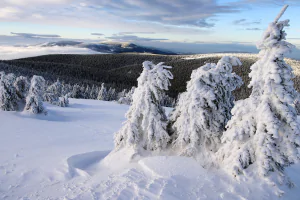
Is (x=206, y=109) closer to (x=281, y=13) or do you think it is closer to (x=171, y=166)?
(x=171, y=166)

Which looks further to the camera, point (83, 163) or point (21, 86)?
point (21, 86)

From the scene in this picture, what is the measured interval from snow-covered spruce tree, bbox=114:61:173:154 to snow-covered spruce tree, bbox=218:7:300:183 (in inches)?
124

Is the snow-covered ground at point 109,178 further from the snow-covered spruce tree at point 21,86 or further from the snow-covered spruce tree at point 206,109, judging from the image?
the snow-covered spruce tree at point 21,86

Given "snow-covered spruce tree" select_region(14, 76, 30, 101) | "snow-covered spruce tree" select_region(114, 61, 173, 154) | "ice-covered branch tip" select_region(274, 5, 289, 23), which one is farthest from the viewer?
"snow-covered spruce tree" select_region(14, 76, 30, 101)

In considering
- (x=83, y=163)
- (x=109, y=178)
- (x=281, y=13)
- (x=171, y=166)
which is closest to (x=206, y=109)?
(x=171, y=166)

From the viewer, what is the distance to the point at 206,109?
928 centimetres

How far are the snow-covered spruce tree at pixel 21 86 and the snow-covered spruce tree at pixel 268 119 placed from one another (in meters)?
24.7

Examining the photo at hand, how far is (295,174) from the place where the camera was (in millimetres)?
10414

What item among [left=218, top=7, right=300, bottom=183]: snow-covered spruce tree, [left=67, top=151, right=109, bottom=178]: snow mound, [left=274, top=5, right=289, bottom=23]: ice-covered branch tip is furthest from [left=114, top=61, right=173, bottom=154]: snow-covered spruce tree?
[left=274, top=5, right=289, bottom=23]: ice-covered branch tip

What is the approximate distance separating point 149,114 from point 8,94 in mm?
19857

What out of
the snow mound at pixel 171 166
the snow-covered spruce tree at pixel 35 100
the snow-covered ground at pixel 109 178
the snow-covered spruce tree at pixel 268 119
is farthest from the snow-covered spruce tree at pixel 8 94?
the snow-covered spruce tree at pixel 268 119

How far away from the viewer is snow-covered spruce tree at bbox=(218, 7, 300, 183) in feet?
22.7

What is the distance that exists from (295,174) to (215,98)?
18.8ft

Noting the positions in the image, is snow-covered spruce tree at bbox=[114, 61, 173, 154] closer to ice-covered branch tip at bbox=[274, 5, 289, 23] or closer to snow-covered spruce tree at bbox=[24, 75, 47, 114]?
ice-covered branch tip at bbox=[274, 5, 289, 23]
